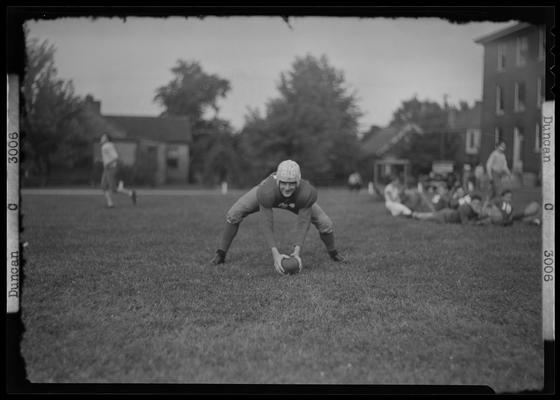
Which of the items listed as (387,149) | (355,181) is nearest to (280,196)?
(355,181)

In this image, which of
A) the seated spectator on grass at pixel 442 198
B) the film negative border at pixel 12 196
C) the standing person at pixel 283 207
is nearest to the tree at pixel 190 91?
the standing person at pixel 283 207

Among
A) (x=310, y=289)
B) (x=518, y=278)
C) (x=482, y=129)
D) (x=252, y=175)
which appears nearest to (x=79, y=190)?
(x=252, y=175)

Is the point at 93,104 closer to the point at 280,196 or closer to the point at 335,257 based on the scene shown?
the point at 280,196

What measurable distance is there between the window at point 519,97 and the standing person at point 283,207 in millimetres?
2537

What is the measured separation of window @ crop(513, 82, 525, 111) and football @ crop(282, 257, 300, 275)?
122 inches

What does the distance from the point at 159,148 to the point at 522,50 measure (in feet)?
28.2

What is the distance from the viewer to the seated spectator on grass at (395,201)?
35.9ft

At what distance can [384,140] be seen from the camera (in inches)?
754

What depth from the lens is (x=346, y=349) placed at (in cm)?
373

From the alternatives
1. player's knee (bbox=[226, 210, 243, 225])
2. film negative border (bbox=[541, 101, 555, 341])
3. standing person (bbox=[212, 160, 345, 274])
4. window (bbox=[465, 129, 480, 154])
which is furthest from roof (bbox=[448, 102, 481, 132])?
player's knee (bbox=[226, 210, 243, 225])

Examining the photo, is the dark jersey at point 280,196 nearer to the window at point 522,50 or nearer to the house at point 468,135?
the house at point 468,135

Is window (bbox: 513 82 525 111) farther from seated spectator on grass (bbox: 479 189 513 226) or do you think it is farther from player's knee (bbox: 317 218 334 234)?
seated spectator on grass (bbox: 479 189 513 226)

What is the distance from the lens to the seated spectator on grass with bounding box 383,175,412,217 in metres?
10.9
